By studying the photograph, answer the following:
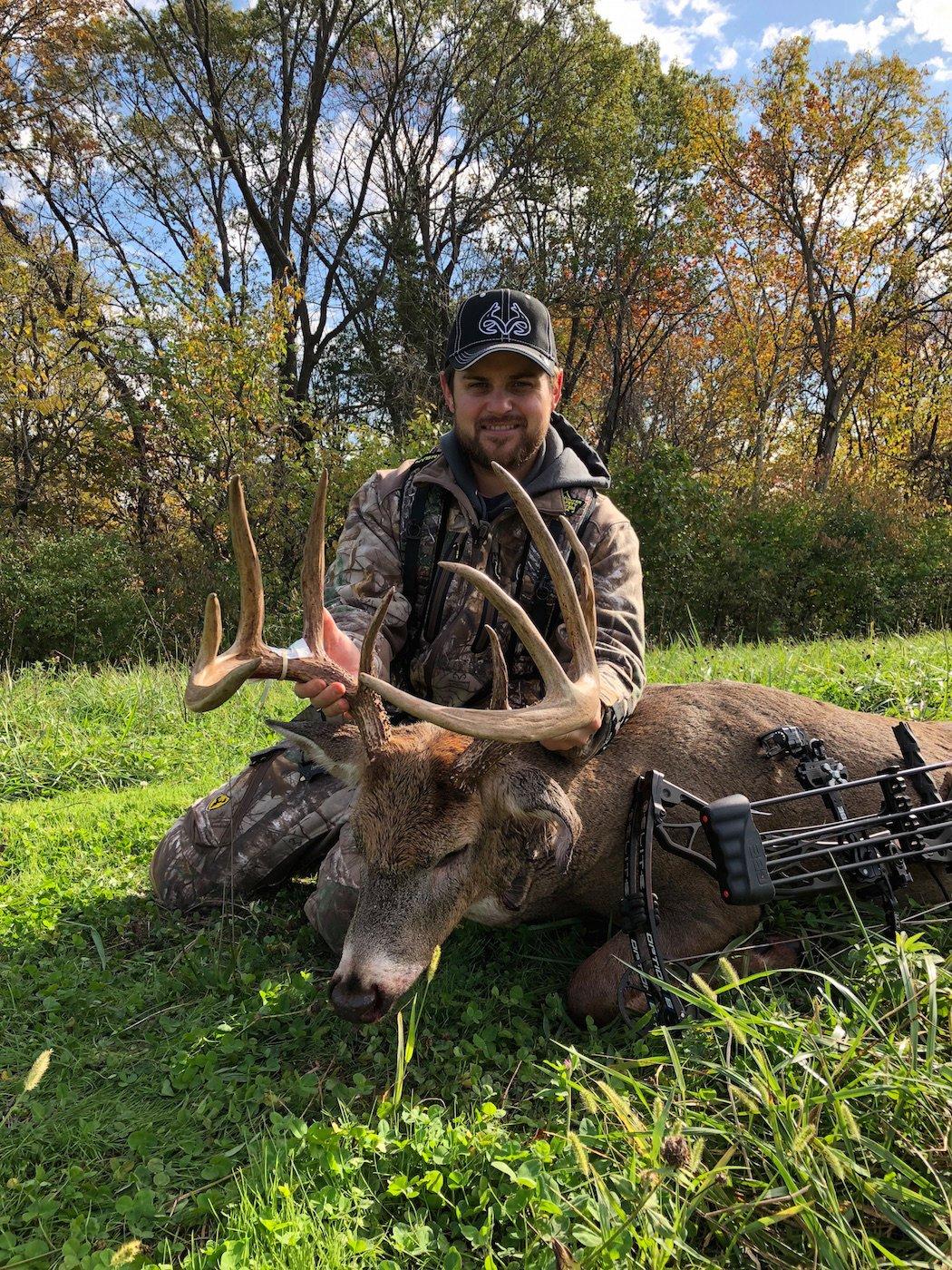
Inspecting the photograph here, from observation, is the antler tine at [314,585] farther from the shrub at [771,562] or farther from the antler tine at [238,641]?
the shrub at [771,562]

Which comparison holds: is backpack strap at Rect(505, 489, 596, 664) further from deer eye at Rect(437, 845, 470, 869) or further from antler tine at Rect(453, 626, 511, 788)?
deer eye at Rect(437, 845, 470, 869)

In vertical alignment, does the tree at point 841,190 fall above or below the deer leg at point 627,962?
above

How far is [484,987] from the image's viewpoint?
9.50 ft

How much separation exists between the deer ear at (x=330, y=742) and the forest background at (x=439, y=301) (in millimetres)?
10126

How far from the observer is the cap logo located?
145 inches

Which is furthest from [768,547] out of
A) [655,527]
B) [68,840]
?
[68,840]

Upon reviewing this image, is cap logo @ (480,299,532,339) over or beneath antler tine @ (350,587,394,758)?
over

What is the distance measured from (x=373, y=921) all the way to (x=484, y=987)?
69 cm

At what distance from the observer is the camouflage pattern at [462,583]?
3594 millimetres

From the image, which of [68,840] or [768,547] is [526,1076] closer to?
[68,840]

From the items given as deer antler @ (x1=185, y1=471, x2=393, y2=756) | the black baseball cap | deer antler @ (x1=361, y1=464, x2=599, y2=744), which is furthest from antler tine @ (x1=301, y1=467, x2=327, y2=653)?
the black baseball cap

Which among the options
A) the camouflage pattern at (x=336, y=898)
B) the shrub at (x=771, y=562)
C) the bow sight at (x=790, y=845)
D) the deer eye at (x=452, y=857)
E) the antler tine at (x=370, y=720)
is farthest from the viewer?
the shrub at (x=771, y=562)

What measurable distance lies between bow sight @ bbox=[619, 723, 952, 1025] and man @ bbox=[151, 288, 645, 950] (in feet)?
2.62

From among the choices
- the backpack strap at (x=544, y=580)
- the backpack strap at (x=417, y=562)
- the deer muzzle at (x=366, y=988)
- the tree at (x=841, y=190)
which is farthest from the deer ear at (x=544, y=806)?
the tree at (x=841, y=190)
